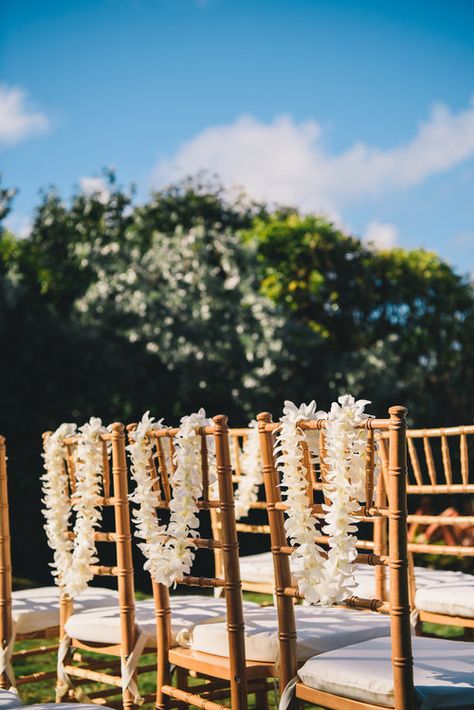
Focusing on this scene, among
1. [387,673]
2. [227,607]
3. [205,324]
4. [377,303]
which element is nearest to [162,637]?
[227,607]

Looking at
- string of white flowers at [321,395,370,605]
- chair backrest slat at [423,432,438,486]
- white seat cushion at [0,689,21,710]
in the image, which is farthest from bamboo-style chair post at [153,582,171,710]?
chair backrest slat at [423,432,438,486]

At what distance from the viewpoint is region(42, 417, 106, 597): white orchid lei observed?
2947mm

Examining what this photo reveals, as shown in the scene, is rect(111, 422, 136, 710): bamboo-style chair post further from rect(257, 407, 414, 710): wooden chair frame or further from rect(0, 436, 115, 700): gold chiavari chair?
rect(257, 407, 414, 710): wooden chair frame

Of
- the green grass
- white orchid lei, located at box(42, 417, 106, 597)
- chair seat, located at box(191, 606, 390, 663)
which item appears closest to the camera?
chair seat, located at box(191, 606, 390, 663)

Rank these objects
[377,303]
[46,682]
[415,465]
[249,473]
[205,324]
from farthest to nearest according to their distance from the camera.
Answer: [377,303] → [205,324] → [46,682] → [249,473] → [415,465]

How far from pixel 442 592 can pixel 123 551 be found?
122cm

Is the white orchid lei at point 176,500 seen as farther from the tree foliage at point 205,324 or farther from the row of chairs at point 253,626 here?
the tree foliage at point 205,324

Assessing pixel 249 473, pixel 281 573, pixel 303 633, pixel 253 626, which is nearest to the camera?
pixel 281 573

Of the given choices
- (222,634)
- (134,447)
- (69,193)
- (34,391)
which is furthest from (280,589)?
(69,193)

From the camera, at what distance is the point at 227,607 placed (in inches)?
92.1

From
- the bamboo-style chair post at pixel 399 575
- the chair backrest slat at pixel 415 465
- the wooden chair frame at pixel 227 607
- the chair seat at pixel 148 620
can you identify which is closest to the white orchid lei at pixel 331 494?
the bamboo-style chair post at pixel 399 575

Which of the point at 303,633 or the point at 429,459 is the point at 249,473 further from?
the point at 303,633

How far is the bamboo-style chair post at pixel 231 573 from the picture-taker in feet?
7.58

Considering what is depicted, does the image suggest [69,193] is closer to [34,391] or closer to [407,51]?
[34,391]
